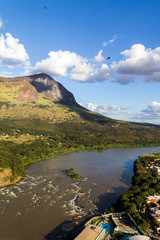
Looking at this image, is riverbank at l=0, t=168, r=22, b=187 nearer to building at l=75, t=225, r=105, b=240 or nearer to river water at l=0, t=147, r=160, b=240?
river water at l=0, t=147, r=160, b=240

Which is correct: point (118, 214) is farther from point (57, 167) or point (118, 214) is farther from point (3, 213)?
point (57, 167)

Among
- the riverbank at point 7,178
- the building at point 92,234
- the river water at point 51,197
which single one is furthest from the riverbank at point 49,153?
the building at point 92,234

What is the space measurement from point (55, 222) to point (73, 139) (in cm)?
12538

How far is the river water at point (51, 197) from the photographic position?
4450 centimetres

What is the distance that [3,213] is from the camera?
49.9 metres

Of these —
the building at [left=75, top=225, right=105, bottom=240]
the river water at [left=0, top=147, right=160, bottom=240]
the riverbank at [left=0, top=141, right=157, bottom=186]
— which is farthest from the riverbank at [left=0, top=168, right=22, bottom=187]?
the building at [left=75, top=225, right=105, bottom=240]

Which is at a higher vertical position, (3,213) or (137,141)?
(137,141)

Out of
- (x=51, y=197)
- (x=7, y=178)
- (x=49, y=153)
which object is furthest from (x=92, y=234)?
(x=49, y=153)

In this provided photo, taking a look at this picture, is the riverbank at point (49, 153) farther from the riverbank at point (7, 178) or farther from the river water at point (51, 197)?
the river water at point (51, 197)

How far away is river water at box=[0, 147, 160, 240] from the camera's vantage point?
146 ft

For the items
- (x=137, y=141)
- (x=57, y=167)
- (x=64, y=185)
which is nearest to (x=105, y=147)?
(x=137, y=141)

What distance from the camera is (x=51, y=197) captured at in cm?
5962

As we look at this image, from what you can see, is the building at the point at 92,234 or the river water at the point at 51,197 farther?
the river water at the point at 51,197

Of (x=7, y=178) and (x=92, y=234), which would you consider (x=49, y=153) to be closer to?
(x=7, y=178)
